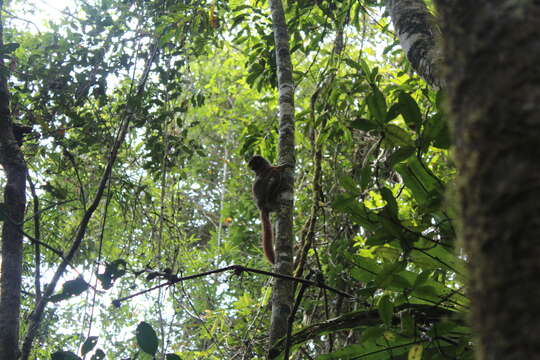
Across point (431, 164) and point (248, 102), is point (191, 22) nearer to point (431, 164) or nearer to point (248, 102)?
point (431, 164)

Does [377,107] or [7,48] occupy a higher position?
[7,48]

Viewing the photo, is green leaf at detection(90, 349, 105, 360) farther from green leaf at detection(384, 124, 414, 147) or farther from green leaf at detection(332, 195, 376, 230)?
green leaf at detection(384, 124, 414, 147)

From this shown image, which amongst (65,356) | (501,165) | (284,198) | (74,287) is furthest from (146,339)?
(501,165)

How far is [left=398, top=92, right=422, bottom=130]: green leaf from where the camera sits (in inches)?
51.9

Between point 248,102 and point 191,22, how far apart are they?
3399 mm

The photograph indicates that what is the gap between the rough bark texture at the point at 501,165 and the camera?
1.33 feet

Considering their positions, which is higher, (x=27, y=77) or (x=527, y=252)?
(x=27, y=77)

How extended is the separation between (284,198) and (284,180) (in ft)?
0.35

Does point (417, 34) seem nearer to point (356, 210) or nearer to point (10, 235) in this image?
point (356, 210)

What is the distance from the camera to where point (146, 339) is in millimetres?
1593

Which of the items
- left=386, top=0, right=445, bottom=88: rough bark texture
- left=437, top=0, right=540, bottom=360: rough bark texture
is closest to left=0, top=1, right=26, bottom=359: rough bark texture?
left=386, top=0, right=445, bottom=88: rough bark texture

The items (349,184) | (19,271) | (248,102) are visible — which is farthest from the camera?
(248,102)

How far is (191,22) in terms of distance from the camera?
158 inches

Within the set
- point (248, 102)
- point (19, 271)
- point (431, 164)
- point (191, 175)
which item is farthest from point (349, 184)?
point (191, 175)
